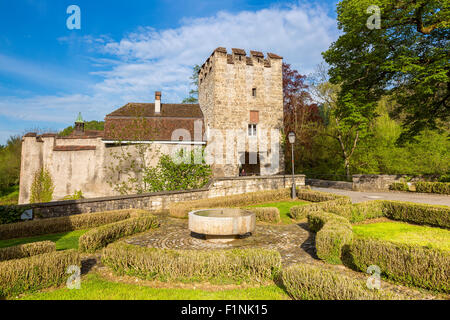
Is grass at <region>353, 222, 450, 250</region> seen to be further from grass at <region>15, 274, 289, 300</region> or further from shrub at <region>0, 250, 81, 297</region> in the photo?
shrub at <region>0, 250, 81, 297</region>

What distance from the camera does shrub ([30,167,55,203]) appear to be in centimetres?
2077

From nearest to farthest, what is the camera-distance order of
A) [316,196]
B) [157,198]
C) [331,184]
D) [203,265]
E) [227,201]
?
[203,265]
[227,201]
[157,198]
[316,196]
[331,184]

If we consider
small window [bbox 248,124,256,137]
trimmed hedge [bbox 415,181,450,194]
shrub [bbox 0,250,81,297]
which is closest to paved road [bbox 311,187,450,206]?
trimmed hedge [bbox 415,181,450,194]

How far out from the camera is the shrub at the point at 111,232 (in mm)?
6922

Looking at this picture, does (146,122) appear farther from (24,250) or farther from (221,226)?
(24,250)

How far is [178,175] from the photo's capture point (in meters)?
17.5

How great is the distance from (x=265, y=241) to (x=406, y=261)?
3.88 meters

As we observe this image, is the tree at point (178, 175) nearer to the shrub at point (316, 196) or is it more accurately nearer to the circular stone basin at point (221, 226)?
the shrub at point (316, 196)

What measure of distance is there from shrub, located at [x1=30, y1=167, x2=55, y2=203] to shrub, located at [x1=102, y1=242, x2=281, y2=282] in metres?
19.9

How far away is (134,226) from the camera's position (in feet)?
29.0

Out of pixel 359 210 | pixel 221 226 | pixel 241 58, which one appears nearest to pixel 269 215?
pixel 221 226
